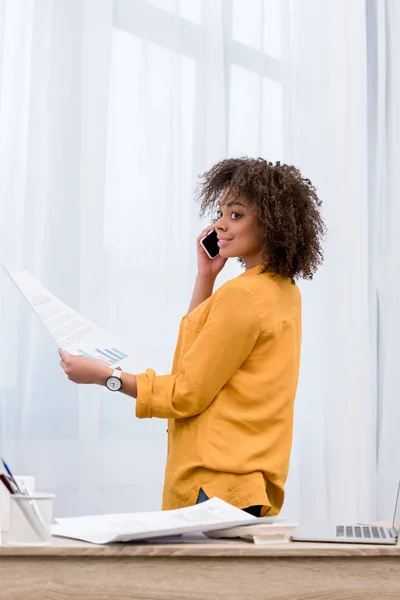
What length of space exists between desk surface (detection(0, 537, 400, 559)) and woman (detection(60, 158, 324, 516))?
0.48 m

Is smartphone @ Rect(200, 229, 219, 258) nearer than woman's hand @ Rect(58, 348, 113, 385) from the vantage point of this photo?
No

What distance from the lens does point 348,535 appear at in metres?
1.00

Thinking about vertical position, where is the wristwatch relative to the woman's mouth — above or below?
below

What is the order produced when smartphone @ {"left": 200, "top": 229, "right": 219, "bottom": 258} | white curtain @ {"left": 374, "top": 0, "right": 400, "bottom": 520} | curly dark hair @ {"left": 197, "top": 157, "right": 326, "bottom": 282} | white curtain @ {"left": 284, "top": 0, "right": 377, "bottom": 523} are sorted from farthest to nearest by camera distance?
white curtain @ {"left": 374, "top": 0, "right": 400, "bottom": 520} < white curtain @ {"left": 284, "top": 0, "right": 377, "bottom": 523} < smartphone @ {"left": 200, "top": 229, "right": 219, "bottom": 258} < curly dark hair @ {"left": 197, "top": 157, "right": 326, "bottom": 282}

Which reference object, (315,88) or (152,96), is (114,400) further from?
(315,88)

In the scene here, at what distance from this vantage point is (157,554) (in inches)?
33.3

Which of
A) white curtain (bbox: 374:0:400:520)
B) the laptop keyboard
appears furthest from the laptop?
white curtain (bbox: 374:0:400:520)

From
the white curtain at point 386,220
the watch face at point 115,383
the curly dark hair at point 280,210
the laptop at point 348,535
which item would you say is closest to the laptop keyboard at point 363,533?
the laptop at point 348,535

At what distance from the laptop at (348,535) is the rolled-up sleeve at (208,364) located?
0.38 m

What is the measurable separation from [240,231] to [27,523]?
33.7 inches

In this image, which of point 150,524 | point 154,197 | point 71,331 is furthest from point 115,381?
point 154,197

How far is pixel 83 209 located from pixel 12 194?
0.19 m

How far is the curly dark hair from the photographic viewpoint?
5.09 feet

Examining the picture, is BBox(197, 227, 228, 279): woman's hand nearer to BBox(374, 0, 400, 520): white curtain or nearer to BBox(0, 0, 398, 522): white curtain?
BBox(0, 0, 398, 522): white curtain
